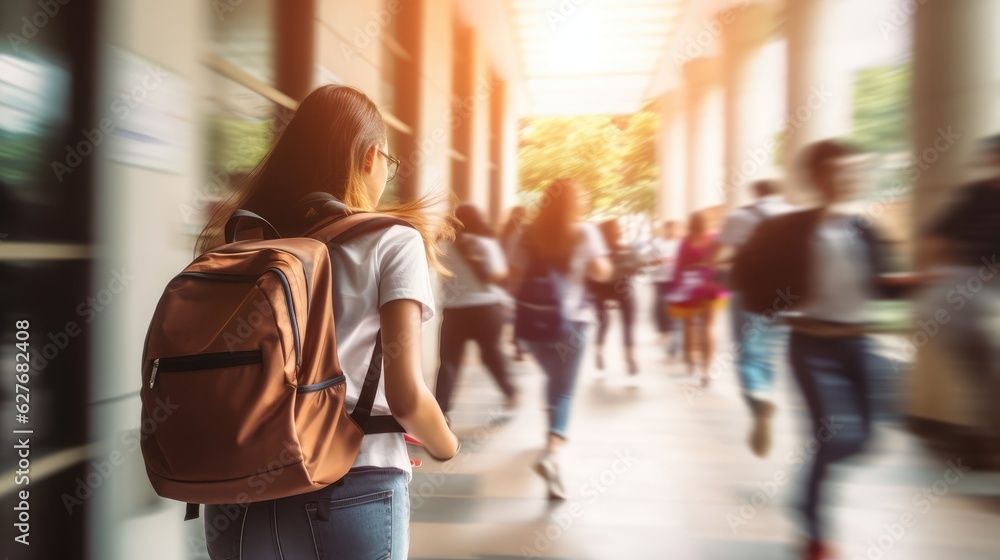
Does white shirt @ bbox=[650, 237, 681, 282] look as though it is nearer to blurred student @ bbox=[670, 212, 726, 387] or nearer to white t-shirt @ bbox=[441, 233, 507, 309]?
blurred student @ bbox=[670, 212, 726, 387]

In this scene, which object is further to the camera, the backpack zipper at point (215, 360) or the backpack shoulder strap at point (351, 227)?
the backpack shoulder strap at point (351, 227)

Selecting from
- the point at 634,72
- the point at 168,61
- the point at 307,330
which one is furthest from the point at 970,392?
the point at 634,72

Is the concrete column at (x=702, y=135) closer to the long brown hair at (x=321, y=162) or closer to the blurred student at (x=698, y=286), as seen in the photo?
the blurred student at (x=698, y=286)

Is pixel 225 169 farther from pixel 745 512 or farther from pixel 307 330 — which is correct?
pixel 745 512

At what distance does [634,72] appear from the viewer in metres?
15.4

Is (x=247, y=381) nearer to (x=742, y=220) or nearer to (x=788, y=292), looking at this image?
(x=788, y=292)

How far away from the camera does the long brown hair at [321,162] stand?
1.29 metres

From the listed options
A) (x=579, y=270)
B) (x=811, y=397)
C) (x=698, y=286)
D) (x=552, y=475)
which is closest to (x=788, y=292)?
(x=811, y=397)

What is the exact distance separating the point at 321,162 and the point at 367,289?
0.29 meters

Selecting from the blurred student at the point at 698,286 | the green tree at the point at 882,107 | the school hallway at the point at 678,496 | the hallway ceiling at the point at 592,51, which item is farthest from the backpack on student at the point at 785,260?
the hallway ceiling at the point at 592,51

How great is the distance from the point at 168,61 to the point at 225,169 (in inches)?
36.3

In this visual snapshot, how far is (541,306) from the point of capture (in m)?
4.01

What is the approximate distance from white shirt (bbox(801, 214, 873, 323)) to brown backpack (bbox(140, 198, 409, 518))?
2248 mm

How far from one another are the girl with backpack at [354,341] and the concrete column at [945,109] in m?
4.73
